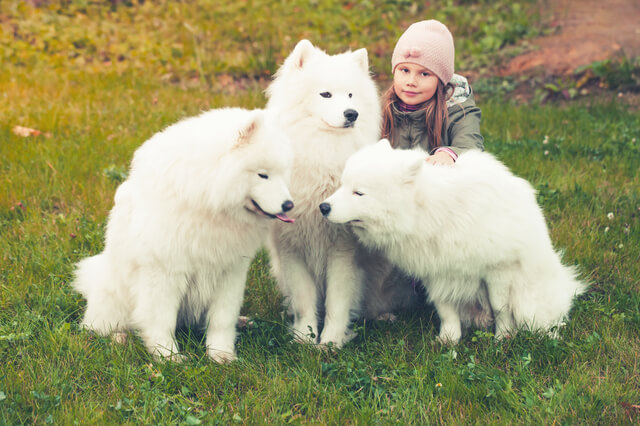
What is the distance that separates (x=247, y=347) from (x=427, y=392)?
106cm

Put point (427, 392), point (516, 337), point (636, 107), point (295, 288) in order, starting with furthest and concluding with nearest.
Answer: point (636, 107)
point (295, 288)
point (516, 337)
point (427, 392)

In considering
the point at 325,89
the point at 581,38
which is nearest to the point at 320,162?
the point at 325,89

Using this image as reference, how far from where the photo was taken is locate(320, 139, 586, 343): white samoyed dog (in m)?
2.97

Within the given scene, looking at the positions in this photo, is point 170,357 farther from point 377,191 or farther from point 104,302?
point 377,191

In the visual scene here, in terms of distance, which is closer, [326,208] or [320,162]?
[326,208]

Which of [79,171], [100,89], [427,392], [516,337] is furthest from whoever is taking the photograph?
[100,89]

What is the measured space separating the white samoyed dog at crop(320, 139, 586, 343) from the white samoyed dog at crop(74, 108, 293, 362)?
45cm

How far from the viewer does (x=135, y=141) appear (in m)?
5.67

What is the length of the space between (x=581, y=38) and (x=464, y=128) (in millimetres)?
5057

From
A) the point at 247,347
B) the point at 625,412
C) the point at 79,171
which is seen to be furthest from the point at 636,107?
the point at 79,171

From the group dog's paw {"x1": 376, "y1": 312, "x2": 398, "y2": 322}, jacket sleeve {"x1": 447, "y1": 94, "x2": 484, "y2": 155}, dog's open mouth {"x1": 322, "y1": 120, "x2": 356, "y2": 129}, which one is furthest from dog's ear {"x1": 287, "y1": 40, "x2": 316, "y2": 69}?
dog's paw {"x1": 376, "y1": 312, "x2": 398, "y2": 322}

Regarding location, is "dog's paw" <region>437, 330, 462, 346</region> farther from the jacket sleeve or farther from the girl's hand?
the jacket sleeve

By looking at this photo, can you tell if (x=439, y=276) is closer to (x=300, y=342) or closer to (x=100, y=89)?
(x=300, y=342)

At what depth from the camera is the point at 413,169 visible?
9.53 feet
